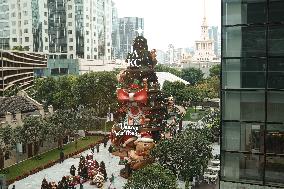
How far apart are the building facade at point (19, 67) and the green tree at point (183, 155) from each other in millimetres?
55334

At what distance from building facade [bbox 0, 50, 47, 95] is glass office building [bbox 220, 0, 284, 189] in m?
68.8

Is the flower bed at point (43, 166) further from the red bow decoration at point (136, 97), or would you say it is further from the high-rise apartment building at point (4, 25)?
the high-rise apartment building at point (4, 25)

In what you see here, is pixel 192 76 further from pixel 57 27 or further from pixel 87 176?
pixel 87 176

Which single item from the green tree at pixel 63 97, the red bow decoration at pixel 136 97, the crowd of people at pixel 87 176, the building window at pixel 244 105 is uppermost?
the building window at pixel 244 105

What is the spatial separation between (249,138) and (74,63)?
9836cm

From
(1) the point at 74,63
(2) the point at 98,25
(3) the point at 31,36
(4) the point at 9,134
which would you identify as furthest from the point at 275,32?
(2) the point at 98,25

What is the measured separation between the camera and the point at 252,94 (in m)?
21.3

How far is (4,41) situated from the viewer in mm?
124312

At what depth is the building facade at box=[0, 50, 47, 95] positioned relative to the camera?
8419cm

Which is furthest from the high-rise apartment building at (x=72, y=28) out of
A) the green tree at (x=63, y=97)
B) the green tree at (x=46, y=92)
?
the green tree at (x=63, y=97)

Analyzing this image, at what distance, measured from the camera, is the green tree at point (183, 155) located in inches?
1380

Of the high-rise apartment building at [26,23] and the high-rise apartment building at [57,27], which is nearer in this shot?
the high-rise apartment building at [26,23]

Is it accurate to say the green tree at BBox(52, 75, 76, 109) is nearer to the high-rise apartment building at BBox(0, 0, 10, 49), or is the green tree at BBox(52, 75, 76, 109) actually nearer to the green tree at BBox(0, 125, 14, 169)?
the green tree at BBox(0, 125, 14, 169)

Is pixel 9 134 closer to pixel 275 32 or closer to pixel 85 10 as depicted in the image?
pixel 275 32
